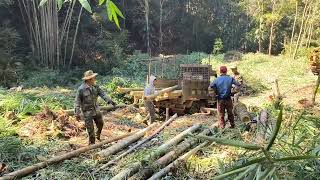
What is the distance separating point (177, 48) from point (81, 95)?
81.6ft

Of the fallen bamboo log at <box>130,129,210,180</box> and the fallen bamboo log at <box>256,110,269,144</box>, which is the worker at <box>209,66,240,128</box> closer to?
the fallen bamboo log at <box>256,110,269,144</box>

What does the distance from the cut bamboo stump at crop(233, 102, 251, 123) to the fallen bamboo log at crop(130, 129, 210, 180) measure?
1764 millimetres

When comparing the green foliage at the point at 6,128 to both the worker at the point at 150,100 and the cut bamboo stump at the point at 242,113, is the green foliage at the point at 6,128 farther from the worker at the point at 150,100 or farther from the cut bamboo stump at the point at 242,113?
the cut bamboo stump at the point at 242,113

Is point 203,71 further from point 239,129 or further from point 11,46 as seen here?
point 11,46

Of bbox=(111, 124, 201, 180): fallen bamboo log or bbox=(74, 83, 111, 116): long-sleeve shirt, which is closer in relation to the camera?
bbox=(111, 124, 201, 180): fallen bamboo log

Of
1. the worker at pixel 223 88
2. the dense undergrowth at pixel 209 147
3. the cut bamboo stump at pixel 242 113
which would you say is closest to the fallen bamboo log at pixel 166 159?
the dense undergrowth at pixel 209 147

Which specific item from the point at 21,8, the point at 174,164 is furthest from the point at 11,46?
the point at 174,164

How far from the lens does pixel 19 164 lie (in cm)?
635

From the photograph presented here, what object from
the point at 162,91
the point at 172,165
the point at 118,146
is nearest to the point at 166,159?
the point at 172,165

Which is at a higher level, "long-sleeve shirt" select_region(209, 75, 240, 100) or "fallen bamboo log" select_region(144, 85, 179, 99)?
"long-sleeve shirt" select_region(209, 75, 240, 100)

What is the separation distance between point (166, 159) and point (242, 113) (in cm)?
312

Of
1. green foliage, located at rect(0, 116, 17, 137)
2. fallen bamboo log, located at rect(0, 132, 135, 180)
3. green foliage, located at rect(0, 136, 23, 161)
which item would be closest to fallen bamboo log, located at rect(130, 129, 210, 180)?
fallen bamboo log, located at rect(0, 132, 135, 180)

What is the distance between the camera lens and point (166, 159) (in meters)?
5.97

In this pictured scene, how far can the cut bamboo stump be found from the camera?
327 inches
